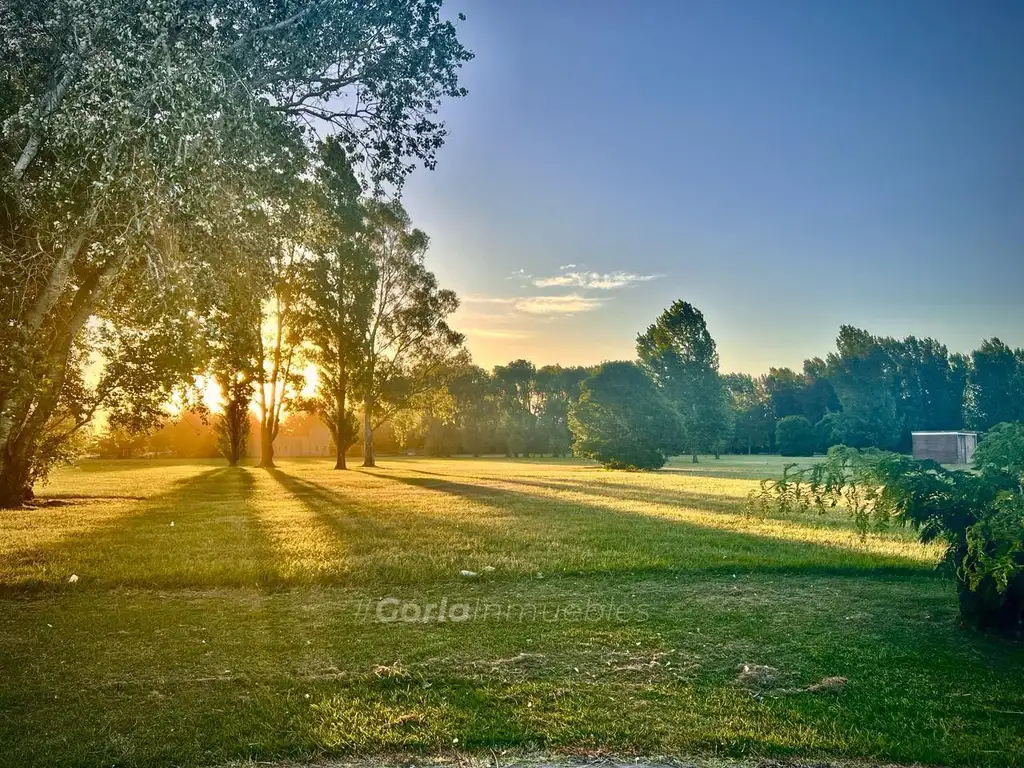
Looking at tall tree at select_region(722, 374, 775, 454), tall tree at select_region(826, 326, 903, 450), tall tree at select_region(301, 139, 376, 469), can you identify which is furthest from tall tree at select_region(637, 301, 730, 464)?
tall tree at select_region(301, 139, 376, 469)

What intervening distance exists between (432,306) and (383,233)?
5347 millimetres

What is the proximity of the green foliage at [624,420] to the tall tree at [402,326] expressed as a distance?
9934mm

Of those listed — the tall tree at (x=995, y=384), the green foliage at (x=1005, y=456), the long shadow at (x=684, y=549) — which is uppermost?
the tall tree at (x=995, y=384)

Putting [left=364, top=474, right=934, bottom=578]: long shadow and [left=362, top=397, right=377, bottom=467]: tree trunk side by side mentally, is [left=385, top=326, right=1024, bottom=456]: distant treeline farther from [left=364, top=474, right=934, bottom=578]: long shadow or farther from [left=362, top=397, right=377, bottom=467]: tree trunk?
[left=364, top=474, right=934, bottom=578]: long shadow

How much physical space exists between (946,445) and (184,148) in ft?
169

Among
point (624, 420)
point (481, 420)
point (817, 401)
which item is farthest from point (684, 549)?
point (481, 420)

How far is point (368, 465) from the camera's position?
158 feet

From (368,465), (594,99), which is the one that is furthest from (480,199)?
(368,465)

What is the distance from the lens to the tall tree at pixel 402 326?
39.7 m

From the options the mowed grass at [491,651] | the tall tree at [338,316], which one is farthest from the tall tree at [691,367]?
the mowed grass at [491,651]

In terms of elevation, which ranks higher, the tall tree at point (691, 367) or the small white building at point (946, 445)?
the tall tree at point (691, 367)

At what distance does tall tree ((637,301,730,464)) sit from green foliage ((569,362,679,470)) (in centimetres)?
1233

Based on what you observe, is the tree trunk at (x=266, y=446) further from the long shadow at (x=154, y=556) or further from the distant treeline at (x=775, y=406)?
the long shadow at (x=154, y=556)

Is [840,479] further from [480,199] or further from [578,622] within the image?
[480,199]
